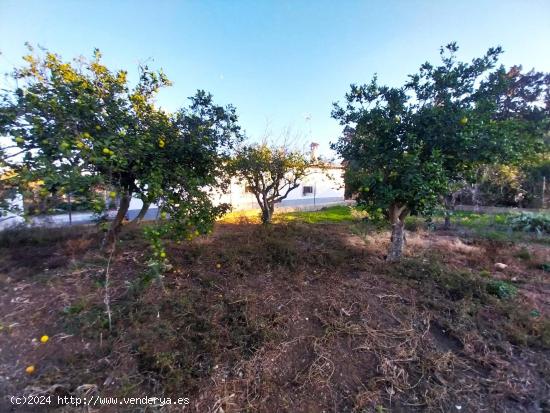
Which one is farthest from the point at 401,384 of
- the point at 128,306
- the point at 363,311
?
the point at 128,306

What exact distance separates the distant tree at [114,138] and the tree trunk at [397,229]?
10.0ft

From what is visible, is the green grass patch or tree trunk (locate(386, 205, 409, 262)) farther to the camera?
the green grass patch

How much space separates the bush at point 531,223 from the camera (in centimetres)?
684

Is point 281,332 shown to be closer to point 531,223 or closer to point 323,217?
point 323,217

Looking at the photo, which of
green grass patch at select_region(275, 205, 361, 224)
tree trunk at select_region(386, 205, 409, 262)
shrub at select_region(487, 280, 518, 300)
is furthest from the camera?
green grass patch at select_region(275, 205, 361, 224)

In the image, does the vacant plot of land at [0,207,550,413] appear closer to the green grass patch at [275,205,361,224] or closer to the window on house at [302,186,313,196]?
the green grass patch at [275,205,361,224]

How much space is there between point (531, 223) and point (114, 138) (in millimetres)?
A: 10848

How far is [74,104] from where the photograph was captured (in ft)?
8.15

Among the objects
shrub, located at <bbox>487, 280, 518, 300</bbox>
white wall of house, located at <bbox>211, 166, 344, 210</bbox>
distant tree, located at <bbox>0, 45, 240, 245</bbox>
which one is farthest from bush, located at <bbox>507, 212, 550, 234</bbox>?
distant tree, located at <bbox>0, 45, 240, 245</bbox>

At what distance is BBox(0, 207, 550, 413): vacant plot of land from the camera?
1.89 metres

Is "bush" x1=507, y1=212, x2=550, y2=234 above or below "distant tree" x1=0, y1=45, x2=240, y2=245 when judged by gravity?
below

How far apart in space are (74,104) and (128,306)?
2.38 m

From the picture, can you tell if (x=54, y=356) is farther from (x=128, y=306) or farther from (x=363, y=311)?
(x=363, y=311)

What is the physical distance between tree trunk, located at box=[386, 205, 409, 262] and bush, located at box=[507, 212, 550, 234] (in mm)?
5879
